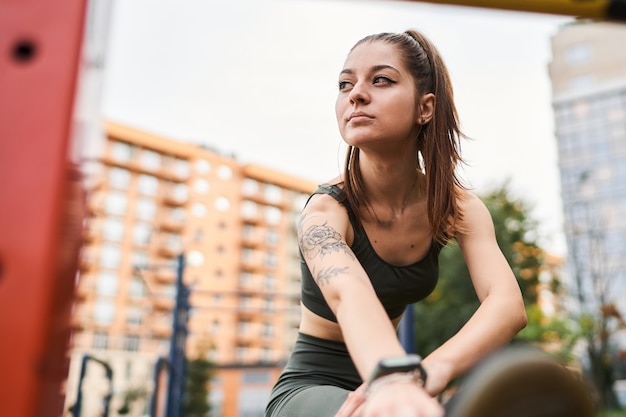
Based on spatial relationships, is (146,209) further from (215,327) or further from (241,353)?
(241,353)

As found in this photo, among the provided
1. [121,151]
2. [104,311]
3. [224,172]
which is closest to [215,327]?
[104,311]

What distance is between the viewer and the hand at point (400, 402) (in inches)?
27.1

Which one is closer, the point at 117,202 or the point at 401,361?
the point at 401,361

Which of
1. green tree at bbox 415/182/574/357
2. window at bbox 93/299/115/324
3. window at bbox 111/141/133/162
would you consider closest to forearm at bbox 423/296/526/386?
green tree at bbox 415/182/574/357

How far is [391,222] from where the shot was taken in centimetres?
140

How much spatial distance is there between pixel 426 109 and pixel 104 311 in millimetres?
47471

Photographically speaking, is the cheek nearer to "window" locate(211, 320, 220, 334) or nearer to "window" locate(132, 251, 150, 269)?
"window" locate(211, 320, 220, 334)

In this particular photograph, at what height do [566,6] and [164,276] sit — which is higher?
[164,276]

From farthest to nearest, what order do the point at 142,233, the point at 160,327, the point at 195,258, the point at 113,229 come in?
the point at 142,233 < the point at 195,258 < the point at 113,229 < the point at 160,327

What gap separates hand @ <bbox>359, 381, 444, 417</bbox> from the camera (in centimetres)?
69

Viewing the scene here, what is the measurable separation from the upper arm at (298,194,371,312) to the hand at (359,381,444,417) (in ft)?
0.81

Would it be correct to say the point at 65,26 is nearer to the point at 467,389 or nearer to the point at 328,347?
the point at 467,389

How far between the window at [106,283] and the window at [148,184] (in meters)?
7.36

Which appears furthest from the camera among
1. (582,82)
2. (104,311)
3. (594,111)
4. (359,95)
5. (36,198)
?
(104,311)
